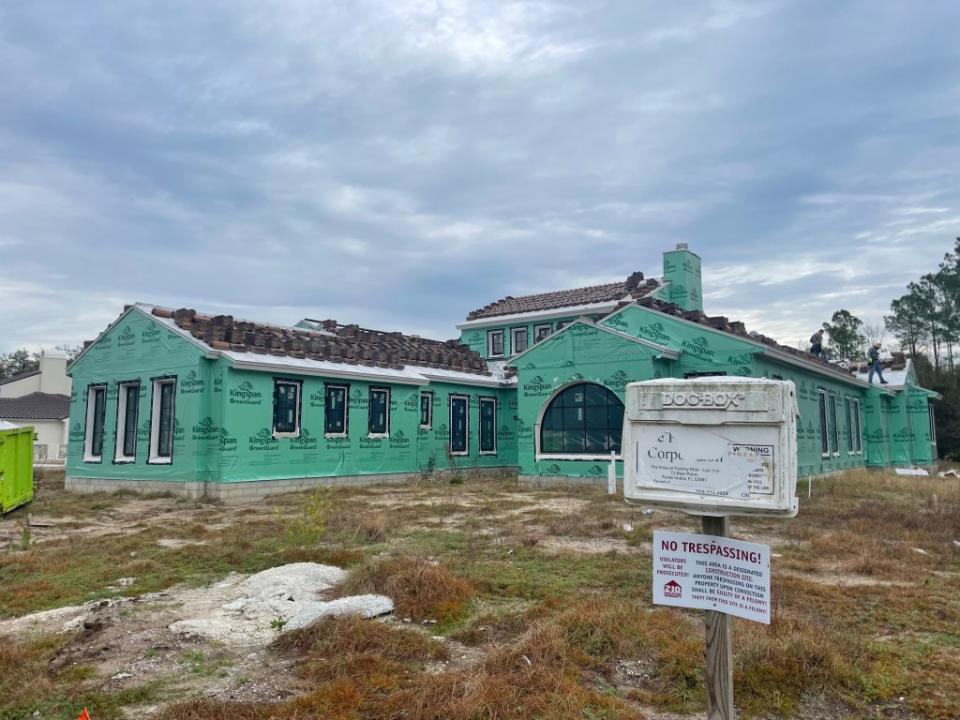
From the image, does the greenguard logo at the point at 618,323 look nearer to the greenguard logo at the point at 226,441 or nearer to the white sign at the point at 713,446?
the greenguard logo at the point at 226,441

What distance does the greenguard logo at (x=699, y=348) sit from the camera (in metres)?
19.6

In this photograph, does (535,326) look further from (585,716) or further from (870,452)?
(585,716)

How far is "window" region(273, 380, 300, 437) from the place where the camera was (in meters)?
18.9

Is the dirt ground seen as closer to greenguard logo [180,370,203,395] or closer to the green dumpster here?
the green dumpster

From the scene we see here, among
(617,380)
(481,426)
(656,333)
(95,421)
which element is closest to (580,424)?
(617,380)

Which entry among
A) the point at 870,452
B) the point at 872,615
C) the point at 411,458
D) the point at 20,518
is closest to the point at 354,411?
the point at 411,458

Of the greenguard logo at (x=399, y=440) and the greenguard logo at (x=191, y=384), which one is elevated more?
the greenguard logo at (x=191, y=384)

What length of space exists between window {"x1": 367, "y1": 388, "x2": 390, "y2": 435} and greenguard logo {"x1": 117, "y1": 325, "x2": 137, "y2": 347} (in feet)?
23.6

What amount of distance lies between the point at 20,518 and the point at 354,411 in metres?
9.09

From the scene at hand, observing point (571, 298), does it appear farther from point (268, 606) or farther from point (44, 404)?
point (44, 404)

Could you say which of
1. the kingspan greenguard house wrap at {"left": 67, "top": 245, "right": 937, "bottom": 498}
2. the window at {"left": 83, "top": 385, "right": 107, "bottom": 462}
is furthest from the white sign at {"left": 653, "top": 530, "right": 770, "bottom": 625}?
the window at {"left": 83, "top": 385, "right": 107, "bottom": 462}

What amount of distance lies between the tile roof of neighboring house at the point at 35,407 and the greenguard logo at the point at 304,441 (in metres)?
29.4

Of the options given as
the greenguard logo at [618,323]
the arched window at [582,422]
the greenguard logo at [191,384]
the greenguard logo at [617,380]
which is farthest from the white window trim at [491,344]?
the greenguard logo at [191,384]

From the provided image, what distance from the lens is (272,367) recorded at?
726 inches
